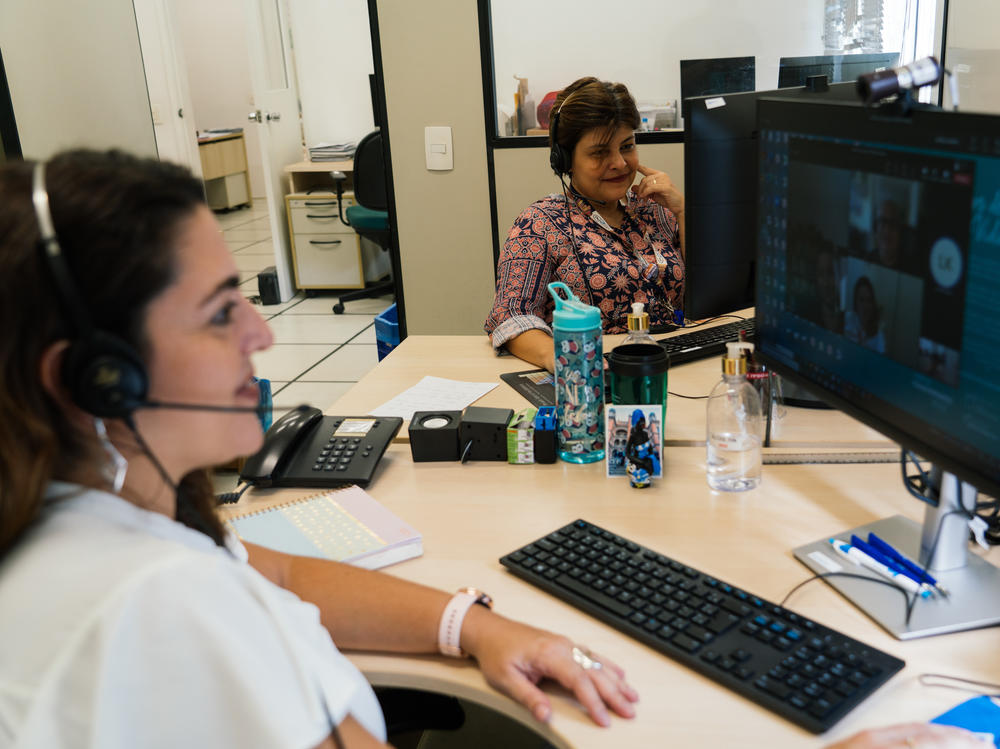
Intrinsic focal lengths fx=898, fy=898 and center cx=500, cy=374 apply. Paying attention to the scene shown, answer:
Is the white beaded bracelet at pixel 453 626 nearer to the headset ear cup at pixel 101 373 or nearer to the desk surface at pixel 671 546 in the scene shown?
the desk surface at pixel 671 546

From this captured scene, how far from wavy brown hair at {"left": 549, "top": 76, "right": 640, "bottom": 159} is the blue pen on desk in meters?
1.38

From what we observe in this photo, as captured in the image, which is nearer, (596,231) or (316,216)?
(596,231)

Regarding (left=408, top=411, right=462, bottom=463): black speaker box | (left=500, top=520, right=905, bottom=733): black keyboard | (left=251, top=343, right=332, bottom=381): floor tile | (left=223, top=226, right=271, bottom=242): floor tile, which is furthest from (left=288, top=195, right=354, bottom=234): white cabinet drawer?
(left=500, top=520, right=905, bottom=733): black keyboard

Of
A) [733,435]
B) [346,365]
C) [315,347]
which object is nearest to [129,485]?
[733,435]

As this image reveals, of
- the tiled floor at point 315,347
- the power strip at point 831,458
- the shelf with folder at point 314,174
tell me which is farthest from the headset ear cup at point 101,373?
the shelf with folder at point 314,174

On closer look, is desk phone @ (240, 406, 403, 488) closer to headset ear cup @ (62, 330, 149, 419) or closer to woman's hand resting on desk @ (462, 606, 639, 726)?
woman's hand resting on desk @ (462, 606, 639, 726)

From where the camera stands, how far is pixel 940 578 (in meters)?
1.06

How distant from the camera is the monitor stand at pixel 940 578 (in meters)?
0.98

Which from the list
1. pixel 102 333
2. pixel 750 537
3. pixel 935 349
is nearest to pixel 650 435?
pixel 750 537

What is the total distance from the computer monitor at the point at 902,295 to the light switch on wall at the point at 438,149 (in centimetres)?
199

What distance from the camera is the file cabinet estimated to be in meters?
5.42

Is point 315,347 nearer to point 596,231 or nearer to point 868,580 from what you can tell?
point 596,231

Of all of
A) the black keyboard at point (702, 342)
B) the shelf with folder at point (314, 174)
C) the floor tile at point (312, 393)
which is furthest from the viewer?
the shelf with folder at point (314, 174)

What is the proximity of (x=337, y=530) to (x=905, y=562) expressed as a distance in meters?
0.74
